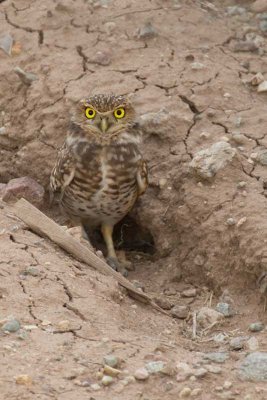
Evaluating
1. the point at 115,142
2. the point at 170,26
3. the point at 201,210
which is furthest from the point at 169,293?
the point at 170,26

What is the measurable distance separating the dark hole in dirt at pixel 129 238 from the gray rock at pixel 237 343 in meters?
1.78

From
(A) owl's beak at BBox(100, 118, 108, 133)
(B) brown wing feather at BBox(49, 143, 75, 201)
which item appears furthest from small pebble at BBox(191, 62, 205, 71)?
(B) brown wing feather at BBox(49, 143, 75, 201)

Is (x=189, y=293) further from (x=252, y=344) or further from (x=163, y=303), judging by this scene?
(x=252, y=344)

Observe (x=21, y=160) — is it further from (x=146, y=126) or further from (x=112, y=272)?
(x=112, y=272)

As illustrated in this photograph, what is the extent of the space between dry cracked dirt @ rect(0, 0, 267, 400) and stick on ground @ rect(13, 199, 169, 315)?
2.4 inches

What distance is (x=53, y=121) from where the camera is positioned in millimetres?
6824

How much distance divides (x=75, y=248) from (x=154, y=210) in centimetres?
104

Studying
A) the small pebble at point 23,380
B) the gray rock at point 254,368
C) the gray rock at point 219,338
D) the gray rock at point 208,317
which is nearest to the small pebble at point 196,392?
the gray rock at point 254,368

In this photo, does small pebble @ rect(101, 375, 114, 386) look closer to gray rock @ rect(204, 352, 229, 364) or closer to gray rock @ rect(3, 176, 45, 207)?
gray rock @ rect(204, 352, 229, 364)

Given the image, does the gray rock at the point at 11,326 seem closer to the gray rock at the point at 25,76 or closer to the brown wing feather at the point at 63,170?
the brown wing feather at the point at 63,170

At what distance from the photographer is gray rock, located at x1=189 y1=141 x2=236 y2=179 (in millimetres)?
5875

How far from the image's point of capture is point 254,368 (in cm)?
417

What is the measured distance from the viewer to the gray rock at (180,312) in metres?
5.41

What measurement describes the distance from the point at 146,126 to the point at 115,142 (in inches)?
14.6
